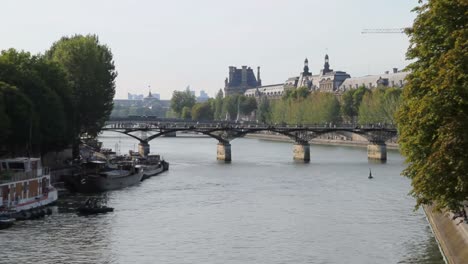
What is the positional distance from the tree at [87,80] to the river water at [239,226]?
1005 cm

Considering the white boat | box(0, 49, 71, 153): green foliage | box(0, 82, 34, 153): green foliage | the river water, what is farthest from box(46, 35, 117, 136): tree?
the white boat

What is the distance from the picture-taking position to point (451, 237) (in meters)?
35.1

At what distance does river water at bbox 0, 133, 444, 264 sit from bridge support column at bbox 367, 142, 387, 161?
2427 cm

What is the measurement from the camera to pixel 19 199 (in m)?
48.2

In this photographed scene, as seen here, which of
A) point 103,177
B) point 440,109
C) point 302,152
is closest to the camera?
point 440,109

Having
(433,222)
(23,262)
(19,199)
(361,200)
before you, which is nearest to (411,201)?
(361,200)

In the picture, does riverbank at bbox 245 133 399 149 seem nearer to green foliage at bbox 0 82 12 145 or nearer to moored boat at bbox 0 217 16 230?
green foliage at bbox 0 82 12 145

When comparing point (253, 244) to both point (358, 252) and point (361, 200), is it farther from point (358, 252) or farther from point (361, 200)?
point (361, 200)

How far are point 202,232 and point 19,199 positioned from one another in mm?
11635

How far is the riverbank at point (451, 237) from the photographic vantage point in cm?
3151

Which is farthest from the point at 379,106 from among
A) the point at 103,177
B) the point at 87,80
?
the point at 103,177

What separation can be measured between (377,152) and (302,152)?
813cm

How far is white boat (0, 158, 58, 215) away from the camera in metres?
46.6

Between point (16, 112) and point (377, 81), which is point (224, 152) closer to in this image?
point (16, 112)
